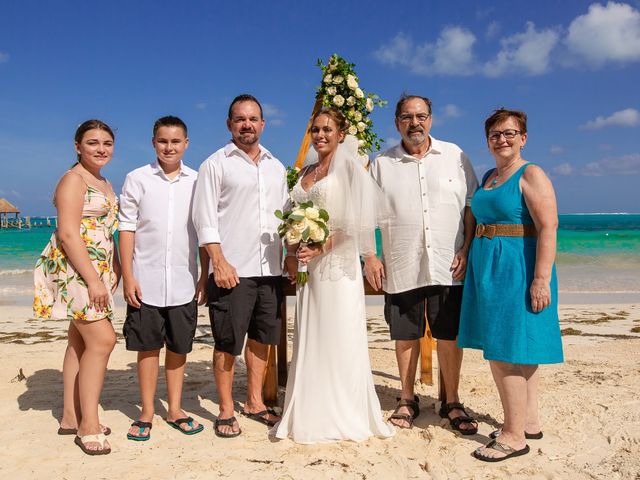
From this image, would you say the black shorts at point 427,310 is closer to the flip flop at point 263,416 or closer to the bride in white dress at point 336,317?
the bride in white dress at point 336,317

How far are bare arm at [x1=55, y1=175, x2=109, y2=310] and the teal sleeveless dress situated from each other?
Result: 263 centimetres

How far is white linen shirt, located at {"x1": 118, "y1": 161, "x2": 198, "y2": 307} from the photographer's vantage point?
153 inches

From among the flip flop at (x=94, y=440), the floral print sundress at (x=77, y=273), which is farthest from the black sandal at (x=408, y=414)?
the floral print sundress at (x=77, y=273)

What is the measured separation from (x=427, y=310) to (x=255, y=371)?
1.48 meters

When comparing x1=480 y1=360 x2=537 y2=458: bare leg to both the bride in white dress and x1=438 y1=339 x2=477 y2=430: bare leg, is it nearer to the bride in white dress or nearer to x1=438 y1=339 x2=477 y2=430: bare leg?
x1=438 y1=339 x2=477 y2=430: bare leg

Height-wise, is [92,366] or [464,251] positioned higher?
[464,251]

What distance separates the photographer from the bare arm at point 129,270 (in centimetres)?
383

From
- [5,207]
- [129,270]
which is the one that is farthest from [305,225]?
[5,207]

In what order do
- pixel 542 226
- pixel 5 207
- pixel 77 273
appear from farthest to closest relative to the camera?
pixel 5 207 < pixel 77 273 < pixel 542 226

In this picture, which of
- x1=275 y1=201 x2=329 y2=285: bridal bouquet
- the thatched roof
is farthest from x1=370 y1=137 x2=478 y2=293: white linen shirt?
the thatched roof

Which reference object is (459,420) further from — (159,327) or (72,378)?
(72,378)

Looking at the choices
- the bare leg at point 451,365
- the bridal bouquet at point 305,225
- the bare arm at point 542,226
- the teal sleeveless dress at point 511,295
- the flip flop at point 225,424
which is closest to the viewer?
the bare arm at point 542,226

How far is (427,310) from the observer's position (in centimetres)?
421

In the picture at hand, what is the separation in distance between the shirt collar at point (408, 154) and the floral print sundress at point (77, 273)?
219 cm
